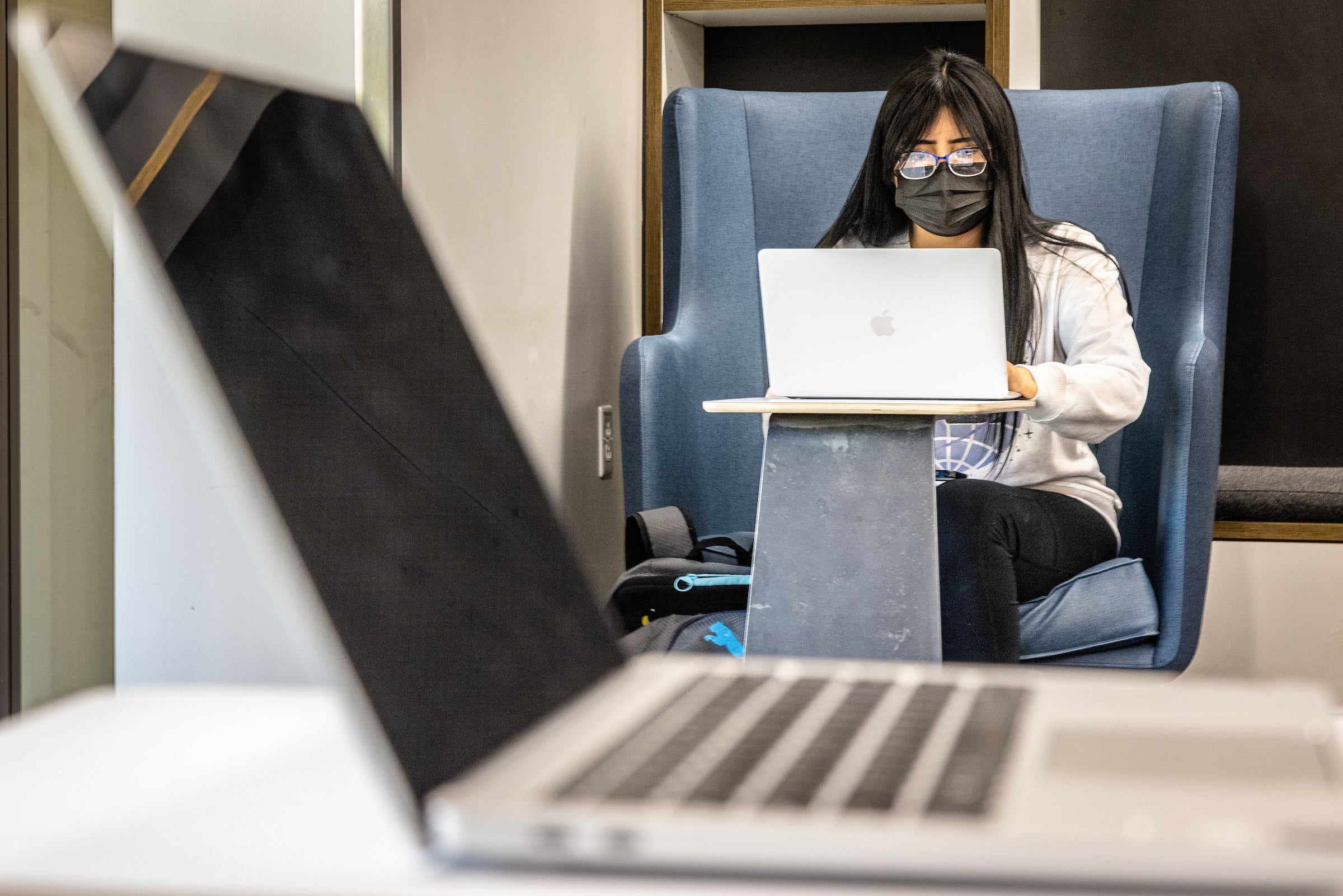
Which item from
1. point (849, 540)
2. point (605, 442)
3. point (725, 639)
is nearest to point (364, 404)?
point (849, 540)

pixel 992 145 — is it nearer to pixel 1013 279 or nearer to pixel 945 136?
pixel 945 136

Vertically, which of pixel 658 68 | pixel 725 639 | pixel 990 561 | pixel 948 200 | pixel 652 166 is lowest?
pixel 725 639

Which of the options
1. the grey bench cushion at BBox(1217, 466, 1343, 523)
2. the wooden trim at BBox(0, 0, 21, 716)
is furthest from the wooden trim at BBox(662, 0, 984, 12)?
the wooden trim at BBox(0, 0, 21, 716)

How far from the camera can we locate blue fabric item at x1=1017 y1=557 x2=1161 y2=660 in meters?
1.63

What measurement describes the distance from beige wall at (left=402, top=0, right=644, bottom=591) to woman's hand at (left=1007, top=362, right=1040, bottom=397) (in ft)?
2.00

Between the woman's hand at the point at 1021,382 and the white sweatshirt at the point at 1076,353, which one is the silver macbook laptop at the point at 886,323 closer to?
the woman's hand at the point at 1021,382

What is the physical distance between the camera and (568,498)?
7.63 ft

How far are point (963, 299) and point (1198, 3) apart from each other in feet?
4.63

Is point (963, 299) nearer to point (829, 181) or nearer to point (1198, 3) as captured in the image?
point (829, 181)

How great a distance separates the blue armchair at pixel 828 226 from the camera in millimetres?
1880

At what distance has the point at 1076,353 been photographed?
68.4 inches

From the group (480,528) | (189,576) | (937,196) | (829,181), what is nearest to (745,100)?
(829,181)

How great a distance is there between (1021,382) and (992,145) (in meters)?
0.47

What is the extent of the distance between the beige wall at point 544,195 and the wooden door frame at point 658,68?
0.08 ft
